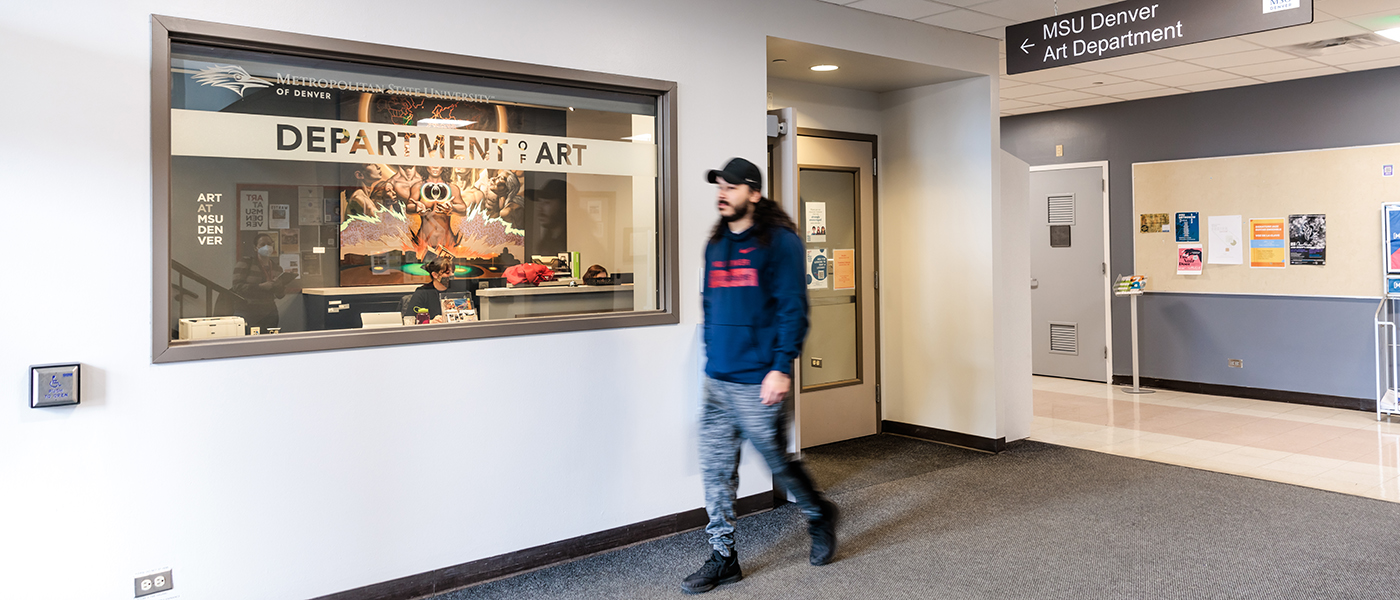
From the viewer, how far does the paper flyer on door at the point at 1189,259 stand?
7379 mm

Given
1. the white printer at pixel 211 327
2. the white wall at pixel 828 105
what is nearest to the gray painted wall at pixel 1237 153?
the white wall at pixel 828 105

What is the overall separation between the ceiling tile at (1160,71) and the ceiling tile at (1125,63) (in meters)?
0.12

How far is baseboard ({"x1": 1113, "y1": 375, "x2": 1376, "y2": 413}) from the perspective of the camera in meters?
6.65

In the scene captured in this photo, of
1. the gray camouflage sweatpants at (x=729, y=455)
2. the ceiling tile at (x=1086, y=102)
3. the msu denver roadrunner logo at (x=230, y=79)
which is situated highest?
the ceiling tile at (x=1086, y=102)

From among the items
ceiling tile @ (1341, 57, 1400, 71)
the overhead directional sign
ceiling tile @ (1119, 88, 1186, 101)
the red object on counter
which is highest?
ceiling tile @ (1119, 88, 1186, 101)

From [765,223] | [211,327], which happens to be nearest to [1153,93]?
[765,223]

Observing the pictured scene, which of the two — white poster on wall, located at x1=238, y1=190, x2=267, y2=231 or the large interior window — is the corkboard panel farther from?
white poster on wall, located at x1=238, y1=190, x2=267, y2=231

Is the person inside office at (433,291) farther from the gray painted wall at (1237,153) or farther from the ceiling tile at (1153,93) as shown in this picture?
the gray painted wall at (1237,153)

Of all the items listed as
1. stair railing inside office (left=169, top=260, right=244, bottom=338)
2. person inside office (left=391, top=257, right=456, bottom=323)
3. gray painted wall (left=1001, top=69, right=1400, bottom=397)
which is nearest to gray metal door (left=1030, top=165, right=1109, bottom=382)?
gray painted wall (left=1001, top=69, right=1400, bottom=397)

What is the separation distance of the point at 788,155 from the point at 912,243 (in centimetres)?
171

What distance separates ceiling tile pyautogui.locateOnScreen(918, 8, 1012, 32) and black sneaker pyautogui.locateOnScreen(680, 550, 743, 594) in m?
3.20

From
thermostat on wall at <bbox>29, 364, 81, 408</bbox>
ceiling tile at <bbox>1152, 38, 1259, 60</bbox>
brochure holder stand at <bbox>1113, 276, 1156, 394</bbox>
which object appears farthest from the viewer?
brochure holder stand at <bbox>1113, 276, 1156, 394</bbox>

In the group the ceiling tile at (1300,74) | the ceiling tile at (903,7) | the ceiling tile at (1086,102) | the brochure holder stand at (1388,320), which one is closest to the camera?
the ceiling tile at (903,7)

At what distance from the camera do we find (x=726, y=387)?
122 inches
